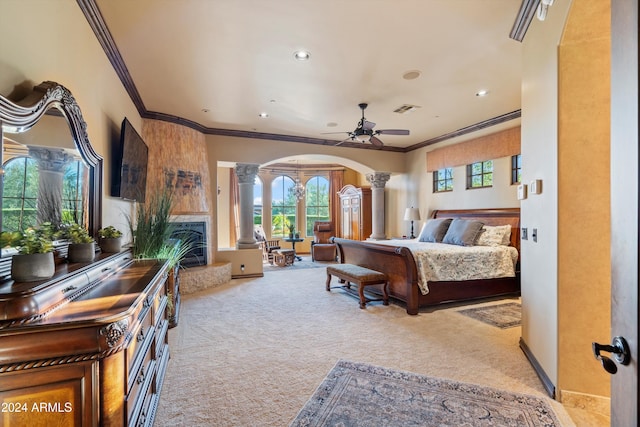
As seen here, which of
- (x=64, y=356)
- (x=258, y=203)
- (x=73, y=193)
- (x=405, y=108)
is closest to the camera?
(x=64, y=356)

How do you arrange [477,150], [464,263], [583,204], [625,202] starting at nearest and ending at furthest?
[625,202]
[583,204]
[464,263]
[477,150]

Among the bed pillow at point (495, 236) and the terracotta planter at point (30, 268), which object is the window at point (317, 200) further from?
the terracotta planter at point (30, 268)

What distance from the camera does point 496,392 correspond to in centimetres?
215

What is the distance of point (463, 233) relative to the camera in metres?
5.09

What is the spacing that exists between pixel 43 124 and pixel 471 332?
3.96 metres

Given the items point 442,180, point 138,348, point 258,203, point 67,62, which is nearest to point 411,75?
point 67,62

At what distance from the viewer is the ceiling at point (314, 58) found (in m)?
2.50

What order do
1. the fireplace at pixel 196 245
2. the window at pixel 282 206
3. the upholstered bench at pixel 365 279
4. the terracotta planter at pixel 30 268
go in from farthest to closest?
the window at pixel 282 206
the fireplace at pixel 196 245
the upholstered bench at pixel 365 279
the terracotta planter at pixel 30 268

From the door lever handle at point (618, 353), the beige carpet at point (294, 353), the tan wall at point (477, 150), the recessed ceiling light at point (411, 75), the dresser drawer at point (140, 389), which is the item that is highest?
the recessed ceiling light at point (411, 75)

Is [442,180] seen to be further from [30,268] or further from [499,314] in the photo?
A: [30,268]

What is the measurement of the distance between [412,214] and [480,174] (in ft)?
5.67

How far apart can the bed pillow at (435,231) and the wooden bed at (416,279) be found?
0.66m

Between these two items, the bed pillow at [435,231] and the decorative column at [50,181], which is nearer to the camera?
the decorative column at [50,181]

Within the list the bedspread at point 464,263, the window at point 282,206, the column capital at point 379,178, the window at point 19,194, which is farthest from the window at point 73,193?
the window at point 282,206
